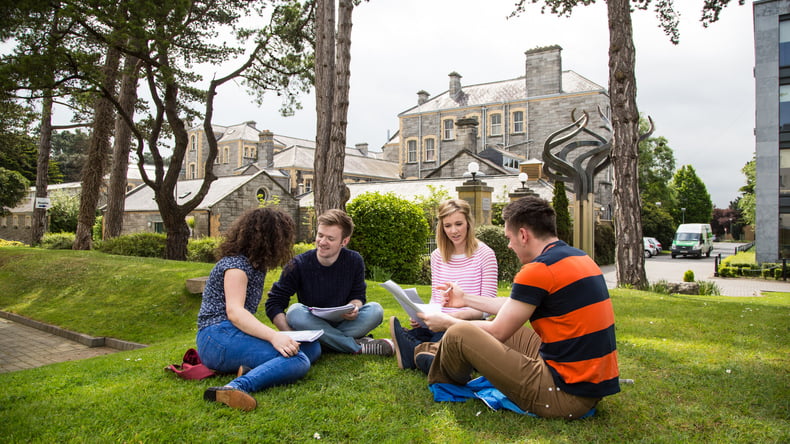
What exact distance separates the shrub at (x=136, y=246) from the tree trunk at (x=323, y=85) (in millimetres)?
7606

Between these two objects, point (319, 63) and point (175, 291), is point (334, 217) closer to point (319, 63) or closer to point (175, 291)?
point (175, 291)

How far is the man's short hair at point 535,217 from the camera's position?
2.84m

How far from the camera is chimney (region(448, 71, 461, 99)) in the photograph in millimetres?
45375

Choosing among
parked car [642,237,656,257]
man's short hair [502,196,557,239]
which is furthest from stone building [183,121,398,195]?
man's short hair [502,196,557,239]

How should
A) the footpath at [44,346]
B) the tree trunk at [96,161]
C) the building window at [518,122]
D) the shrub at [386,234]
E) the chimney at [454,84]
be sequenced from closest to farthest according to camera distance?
the footpath at [44,346] < the shrub at [386,234] < the tree trunk at [96,161] < the building window at [518,122] < the chimney at [454,84]

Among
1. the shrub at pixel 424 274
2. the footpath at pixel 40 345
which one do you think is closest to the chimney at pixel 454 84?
the shrub at pixel 424 274

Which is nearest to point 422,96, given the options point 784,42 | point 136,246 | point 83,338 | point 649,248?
point 649,248

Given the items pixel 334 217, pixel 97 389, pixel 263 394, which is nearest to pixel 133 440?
pixel 263 394

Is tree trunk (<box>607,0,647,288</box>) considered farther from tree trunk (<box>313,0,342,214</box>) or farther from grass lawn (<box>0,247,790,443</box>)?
tree trunk (<box>313,0,342,214</box>)

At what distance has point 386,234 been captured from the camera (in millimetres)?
12531

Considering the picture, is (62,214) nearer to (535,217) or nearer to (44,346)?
(44,346)

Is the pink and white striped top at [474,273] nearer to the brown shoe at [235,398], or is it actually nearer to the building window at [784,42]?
the brown shoe at [235,398]

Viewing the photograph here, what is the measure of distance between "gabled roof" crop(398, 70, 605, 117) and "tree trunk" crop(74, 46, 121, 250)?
30.9 meters

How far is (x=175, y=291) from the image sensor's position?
30.5ft
